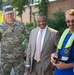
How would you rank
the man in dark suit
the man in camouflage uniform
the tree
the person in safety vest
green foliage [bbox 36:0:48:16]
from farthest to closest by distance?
the tree
green foliage [bbox 36:0:48:16]
the man in camouflage uniform
the man in dark suit
the person in safety vest

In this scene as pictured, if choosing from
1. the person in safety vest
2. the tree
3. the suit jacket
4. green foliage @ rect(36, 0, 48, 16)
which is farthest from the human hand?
the tree

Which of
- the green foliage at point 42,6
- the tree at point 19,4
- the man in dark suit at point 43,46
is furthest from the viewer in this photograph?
the tree at point 19,4

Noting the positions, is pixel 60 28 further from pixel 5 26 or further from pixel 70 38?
pixel 70 38

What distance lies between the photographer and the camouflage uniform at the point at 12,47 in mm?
6184

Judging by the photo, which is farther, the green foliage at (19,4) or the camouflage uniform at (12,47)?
the green foliage at (19,4)

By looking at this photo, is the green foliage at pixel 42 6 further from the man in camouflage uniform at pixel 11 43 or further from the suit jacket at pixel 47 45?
the suit jacket at pixel 47 45

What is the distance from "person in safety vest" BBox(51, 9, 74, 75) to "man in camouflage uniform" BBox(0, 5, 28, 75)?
2.29 meters

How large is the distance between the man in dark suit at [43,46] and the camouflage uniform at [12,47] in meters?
0.71

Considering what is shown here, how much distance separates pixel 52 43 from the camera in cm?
546

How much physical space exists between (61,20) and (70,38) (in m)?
8.38

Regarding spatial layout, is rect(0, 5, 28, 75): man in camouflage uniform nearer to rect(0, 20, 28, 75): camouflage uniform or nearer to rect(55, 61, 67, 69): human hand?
rect(0, 20, 28, 75): camouflage uniform

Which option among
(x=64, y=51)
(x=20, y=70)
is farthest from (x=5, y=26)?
(x=64, y=51)

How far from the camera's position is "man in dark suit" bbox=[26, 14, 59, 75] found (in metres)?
5.44

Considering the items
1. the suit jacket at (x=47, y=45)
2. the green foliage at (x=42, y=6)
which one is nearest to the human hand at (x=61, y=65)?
the suit jacket at (x=47, y=45)
